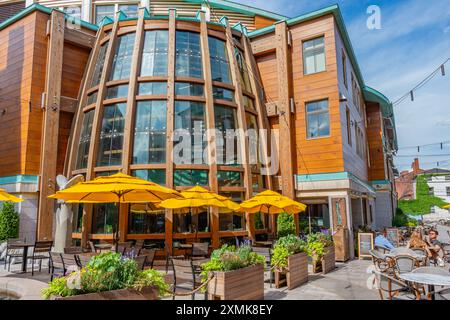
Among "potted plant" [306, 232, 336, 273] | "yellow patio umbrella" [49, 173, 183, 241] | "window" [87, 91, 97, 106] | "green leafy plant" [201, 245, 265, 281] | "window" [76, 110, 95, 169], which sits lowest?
"potted plant" [306, 232, 336, 273]

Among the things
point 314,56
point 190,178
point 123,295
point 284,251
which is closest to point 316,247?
point 284,251

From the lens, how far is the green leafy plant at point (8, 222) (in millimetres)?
14828

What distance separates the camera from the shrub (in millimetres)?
15711

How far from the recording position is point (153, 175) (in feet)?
47.5

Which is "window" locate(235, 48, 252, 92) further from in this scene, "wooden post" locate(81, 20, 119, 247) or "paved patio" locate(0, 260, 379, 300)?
"paved patio" locate(0, 260, 379, 300)

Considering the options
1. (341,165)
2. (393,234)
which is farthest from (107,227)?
(393,234)

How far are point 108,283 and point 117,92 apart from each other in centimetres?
1251

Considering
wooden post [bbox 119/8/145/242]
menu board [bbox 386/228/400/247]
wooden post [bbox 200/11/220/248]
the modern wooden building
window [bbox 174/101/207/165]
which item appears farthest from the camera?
menu board [bbox 386/228/400/247]

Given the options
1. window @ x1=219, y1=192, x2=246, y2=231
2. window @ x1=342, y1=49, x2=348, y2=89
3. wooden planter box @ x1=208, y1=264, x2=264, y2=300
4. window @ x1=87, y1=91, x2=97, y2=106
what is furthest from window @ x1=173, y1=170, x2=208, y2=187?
window @ x1=342, y1=49, x2=348, y2=89

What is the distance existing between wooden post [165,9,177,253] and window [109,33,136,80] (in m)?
2.03

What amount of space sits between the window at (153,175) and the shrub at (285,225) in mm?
5852

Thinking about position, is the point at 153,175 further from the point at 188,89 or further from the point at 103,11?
the point at 103,11

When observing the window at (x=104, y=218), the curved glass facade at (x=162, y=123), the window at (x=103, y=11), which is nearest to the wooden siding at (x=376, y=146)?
the curved glass facade at (x=162, y=123)

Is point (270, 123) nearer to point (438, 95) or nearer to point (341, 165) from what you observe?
point (341, 165)
